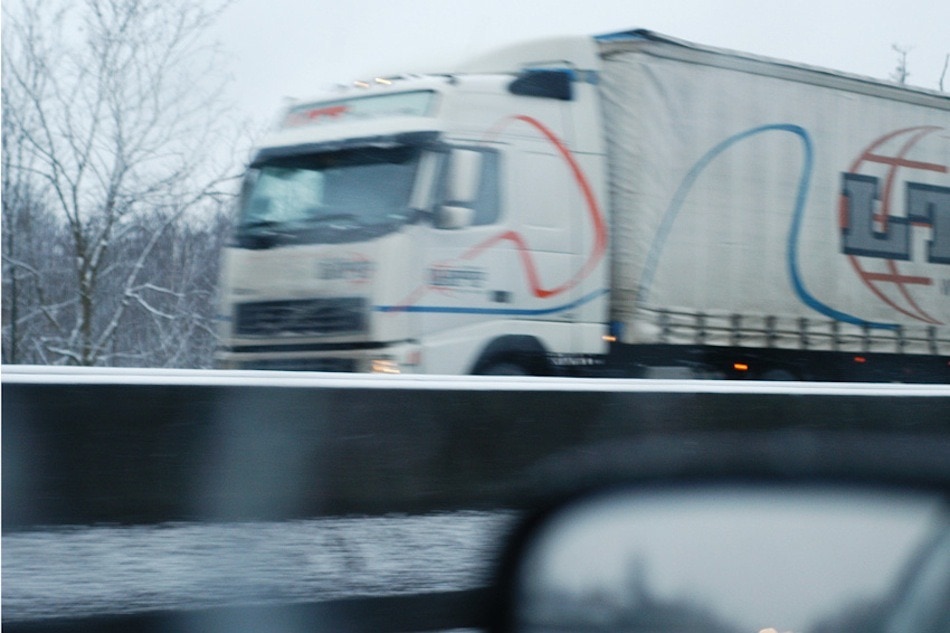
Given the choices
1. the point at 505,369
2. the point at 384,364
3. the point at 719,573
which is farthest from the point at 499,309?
the point at 719,573

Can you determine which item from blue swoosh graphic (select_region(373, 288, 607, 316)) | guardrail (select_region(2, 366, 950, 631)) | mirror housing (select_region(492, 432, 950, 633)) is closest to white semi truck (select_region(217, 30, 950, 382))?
blue swoosh graphic (select_region(373, 288, 607, 316))

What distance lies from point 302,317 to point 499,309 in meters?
1.77

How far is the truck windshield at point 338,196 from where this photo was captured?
1051 cm

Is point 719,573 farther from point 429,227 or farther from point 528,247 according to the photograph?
point 528,247

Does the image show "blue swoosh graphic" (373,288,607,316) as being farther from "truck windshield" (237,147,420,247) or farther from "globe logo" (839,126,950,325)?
"globe logo" (839,126,950,325)

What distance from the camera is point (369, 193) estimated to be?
1066 centimetres

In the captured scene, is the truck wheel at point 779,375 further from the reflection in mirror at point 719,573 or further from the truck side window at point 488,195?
the reflection in mirror at point 719,573

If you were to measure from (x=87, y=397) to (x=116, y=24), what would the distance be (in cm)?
1330

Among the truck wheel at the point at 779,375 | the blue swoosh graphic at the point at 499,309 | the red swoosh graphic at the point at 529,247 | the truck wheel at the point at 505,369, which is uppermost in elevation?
the red swoosh graphic at the point at 529,247

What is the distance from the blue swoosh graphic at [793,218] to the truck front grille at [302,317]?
303 cm

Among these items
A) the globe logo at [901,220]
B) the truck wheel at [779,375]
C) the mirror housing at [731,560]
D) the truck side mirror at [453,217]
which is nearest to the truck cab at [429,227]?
the truck side mirror at [453,217]

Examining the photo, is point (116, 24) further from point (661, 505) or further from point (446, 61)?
point (661, 505)

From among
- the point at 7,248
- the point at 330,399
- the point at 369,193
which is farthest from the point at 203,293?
the point at 330,399

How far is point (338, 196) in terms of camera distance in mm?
10703
